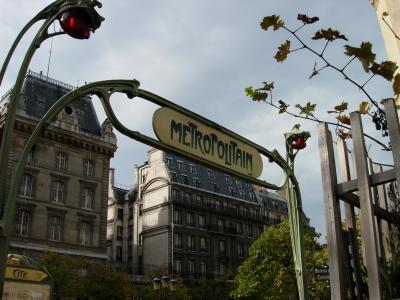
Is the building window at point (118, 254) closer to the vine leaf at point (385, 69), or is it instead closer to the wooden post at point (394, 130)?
the vine leaf at point (385, 69)

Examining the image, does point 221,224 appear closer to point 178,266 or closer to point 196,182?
point 196,182

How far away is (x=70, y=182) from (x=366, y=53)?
35.5 meters

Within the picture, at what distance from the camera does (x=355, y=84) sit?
482cm

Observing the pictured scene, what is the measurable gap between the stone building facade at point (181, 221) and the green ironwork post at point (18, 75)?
4674cm

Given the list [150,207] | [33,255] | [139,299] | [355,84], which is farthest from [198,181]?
[355,84]

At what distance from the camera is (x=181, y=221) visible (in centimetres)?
5241

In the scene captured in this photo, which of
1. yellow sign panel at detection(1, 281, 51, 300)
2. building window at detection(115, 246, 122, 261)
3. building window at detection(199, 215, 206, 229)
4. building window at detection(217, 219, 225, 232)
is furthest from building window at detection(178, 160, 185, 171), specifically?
yellow sign panel at detection(1, 281, 51, 300)

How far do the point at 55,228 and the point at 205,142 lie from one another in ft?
110

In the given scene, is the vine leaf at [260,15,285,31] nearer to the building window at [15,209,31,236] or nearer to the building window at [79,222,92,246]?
the building window at [15,209,31,236]

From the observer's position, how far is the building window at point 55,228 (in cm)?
3569

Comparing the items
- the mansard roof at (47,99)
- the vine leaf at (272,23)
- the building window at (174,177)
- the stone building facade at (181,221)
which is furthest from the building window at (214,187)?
the vine leaf at (272,23)

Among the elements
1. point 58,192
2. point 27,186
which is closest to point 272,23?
point 27,186

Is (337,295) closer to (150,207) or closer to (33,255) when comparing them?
(33,255)

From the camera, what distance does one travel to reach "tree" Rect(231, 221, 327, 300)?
30406 mm
